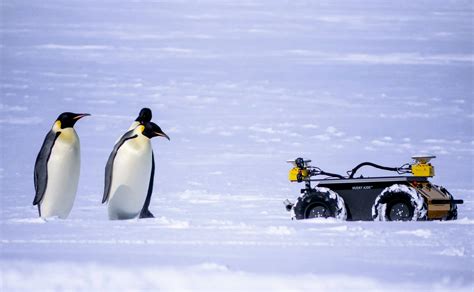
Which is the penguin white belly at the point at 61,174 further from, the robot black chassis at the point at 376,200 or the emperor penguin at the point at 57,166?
the robot black chassis at the point at 376,200

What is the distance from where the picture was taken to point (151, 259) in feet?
16.0

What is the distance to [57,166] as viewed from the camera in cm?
690

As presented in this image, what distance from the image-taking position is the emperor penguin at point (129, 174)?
6781 millimetres

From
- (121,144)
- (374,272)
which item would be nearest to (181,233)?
(121,144)

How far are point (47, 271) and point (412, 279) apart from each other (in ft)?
5.54

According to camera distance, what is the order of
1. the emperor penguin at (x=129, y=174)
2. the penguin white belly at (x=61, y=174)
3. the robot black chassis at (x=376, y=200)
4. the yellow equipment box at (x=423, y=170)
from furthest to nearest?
the penguin white belly at (x=61, y=174)
the emperor penguin at (x=129, y=174)
the yellow equipment box at (x=423, y=170)
the robot black chassis at (x=376, y=200)

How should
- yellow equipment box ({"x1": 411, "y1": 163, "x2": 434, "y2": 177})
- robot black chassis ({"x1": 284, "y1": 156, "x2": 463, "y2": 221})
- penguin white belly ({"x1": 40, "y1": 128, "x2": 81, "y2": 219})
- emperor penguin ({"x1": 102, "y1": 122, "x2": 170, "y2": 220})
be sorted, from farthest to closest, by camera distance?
penguin white belly ({"x1": 40, "y1": 128, "x2": 81, "y2": 219}) → emperor penguin ({"x1": 102, "y1": 122, "x2": 170, "y2": 220}) → yellow equipment box ({"x1": 411, "y1": 163, "x2": 434, "y2": 177}) → robot black chassis ({"x1": 284, "y1": 156, "x2": 463, "y2": 221})

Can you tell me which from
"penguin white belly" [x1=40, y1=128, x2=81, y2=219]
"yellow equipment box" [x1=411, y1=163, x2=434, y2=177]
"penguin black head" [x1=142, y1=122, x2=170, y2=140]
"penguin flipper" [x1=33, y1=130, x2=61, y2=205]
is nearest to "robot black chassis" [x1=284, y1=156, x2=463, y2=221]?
"yellow equipment box" [x1=411, y1=163, x2=434, y2=177]

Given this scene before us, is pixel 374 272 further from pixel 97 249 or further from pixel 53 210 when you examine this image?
pixel 53 210

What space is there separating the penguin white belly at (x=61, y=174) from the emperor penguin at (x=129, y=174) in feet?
0.98

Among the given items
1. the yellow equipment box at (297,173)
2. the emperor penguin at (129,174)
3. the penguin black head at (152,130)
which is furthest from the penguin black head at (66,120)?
the yellow equipment box at (297,173)

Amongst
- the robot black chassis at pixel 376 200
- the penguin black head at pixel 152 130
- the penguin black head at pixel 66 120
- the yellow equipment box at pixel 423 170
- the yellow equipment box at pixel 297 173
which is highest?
the penguin black head at pixel 66 120

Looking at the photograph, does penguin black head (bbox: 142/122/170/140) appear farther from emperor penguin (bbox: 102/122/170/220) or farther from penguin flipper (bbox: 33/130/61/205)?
penguin flipper (bbox: 33/130/61/205)

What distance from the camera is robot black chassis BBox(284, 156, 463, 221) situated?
6.02 metres
